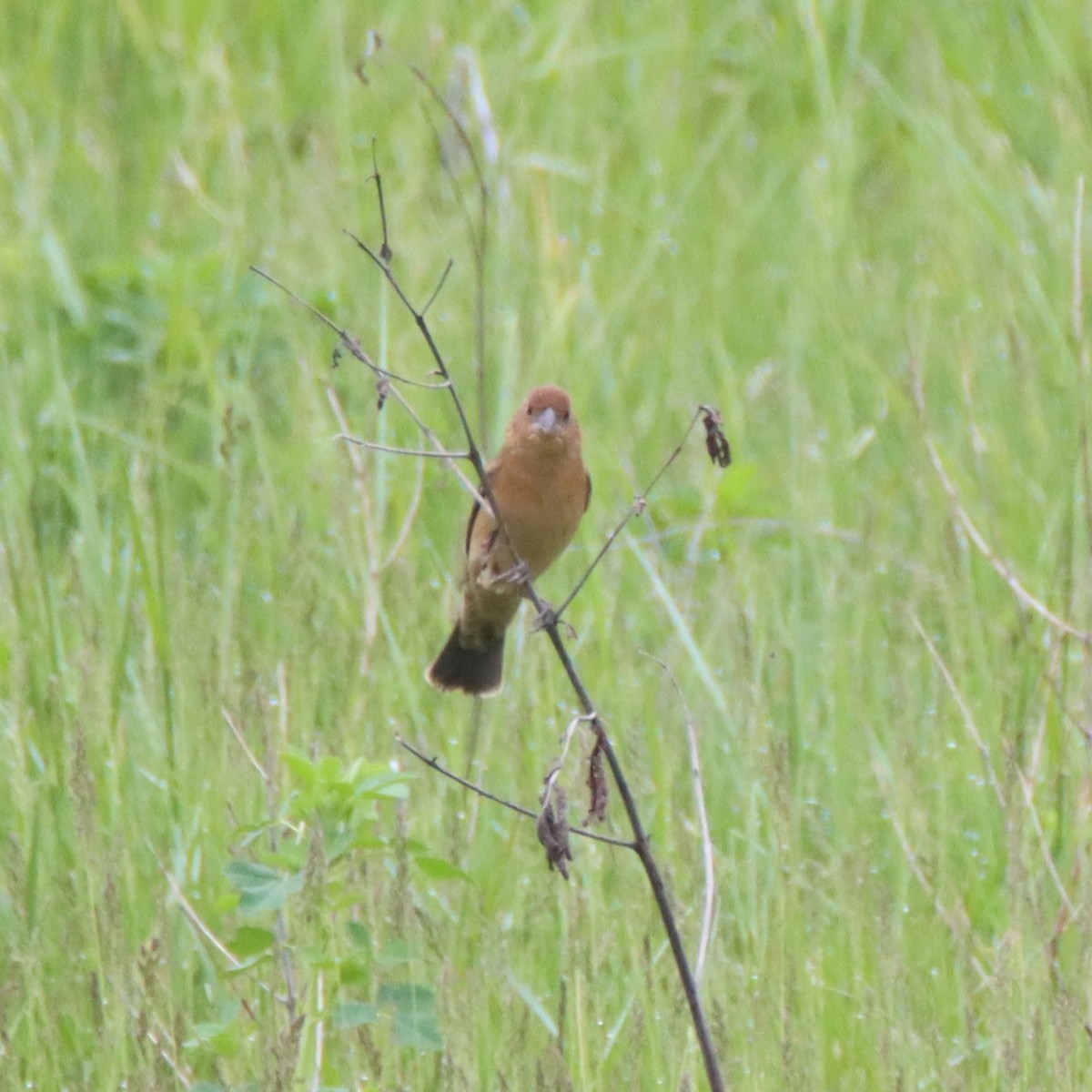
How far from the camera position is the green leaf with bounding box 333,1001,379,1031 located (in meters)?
2.35

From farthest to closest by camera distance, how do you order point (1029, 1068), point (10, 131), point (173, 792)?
point (10, 131), point (173, 792), point (1029, 1068)

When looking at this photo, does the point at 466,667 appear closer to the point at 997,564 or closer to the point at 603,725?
the point at 997,564

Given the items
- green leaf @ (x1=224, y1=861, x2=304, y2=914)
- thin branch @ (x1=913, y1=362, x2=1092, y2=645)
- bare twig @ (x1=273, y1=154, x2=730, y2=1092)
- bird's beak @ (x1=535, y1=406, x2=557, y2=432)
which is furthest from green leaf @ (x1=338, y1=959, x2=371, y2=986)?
thin branch @ (x1=913, y1=362, x2=1092, y2=645)

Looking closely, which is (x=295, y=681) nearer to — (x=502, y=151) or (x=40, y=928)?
(x=40, y=928)

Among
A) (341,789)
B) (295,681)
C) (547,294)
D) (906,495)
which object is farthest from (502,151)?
(341,789)

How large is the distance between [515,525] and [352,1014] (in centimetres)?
90

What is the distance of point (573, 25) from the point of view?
237 inches

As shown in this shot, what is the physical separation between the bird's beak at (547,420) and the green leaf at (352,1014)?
1.09 metres

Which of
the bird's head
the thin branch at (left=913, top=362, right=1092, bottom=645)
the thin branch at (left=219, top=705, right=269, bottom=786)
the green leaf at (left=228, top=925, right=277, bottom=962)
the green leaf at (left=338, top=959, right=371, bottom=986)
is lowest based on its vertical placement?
the green leaf at (left=338, top=959, right=371, bottom=986)

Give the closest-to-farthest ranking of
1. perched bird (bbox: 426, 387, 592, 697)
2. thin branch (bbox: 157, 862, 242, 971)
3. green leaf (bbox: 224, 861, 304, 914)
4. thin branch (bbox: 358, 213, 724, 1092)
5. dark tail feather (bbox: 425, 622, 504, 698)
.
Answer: thin branch (bbox: 358, 213, 724, 1092) → green leaf (bbox: 224, 861, 304, 914) → thin branch (bbox: 157, 862, 242, 971) → perched bird (bbox: 426, 387, 592, 697) → dark tail feather (bbox: 425, 622, 504, 698)

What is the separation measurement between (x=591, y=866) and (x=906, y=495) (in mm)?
1796

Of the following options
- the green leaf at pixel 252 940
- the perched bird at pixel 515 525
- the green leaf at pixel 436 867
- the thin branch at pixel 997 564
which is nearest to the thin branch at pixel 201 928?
the green leaf at pixel 252 940

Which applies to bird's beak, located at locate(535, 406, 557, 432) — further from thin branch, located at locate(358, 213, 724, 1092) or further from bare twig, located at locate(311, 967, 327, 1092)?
thin branch, located at locate(358, 213, 724, 1092)

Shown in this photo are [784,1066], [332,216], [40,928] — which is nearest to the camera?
[784,1066]
